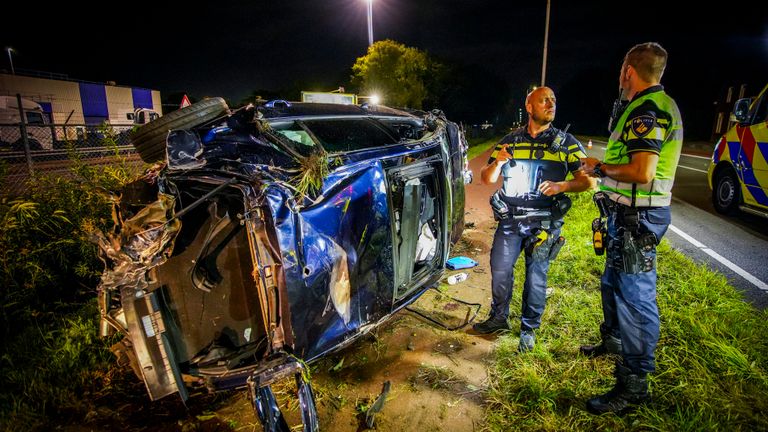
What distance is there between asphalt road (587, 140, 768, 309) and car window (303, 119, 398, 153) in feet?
11.3

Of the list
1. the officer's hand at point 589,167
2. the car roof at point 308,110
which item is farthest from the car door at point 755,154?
the car roof at point 308,110

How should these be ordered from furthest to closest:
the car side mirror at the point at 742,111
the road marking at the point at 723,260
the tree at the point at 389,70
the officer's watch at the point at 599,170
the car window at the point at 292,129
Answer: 1. the tree at the point at 389,70
2. the car side mirror at the point at 742,111
3. the road marking at the point at 723,260
4. the car window at the point at 292,129
5. the officer's watch at the point at 599,170

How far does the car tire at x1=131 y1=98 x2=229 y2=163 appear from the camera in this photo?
2146 mm

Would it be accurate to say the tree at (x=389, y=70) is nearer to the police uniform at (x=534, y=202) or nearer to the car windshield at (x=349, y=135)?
the car windshield at (x=349, y=135)

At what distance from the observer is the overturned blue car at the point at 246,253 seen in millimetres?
1741

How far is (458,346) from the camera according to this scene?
111 inches

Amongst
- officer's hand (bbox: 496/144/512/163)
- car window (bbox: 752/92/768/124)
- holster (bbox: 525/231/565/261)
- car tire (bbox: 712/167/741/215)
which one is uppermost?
car window (bbox: 752/92/768/124)

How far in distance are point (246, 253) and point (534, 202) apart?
1.94 m

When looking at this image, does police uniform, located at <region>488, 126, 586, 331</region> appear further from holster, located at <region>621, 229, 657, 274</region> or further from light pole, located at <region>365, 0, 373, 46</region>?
light pole, located at <region>365, 0, 373, 46</region>

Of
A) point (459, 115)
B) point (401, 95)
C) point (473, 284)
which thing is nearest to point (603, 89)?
point (459, 115)

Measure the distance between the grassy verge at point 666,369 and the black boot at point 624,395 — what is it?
0.15ft

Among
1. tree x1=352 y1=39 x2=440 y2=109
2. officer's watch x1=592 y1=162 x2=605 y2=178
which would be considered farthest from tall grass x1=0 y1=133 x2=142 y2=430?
tree x1=352 y1=39 x2=440 y2=109

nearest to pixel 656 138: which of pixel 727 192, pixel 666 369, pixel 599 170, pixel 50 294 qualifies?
pixel 599 170

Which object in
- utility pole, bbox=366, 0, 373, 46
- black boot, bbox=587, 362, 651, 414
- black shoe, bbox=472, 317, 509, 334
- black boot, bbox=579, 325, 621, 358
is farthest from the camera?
utility pole, bbox=366, 0, 373, 46
